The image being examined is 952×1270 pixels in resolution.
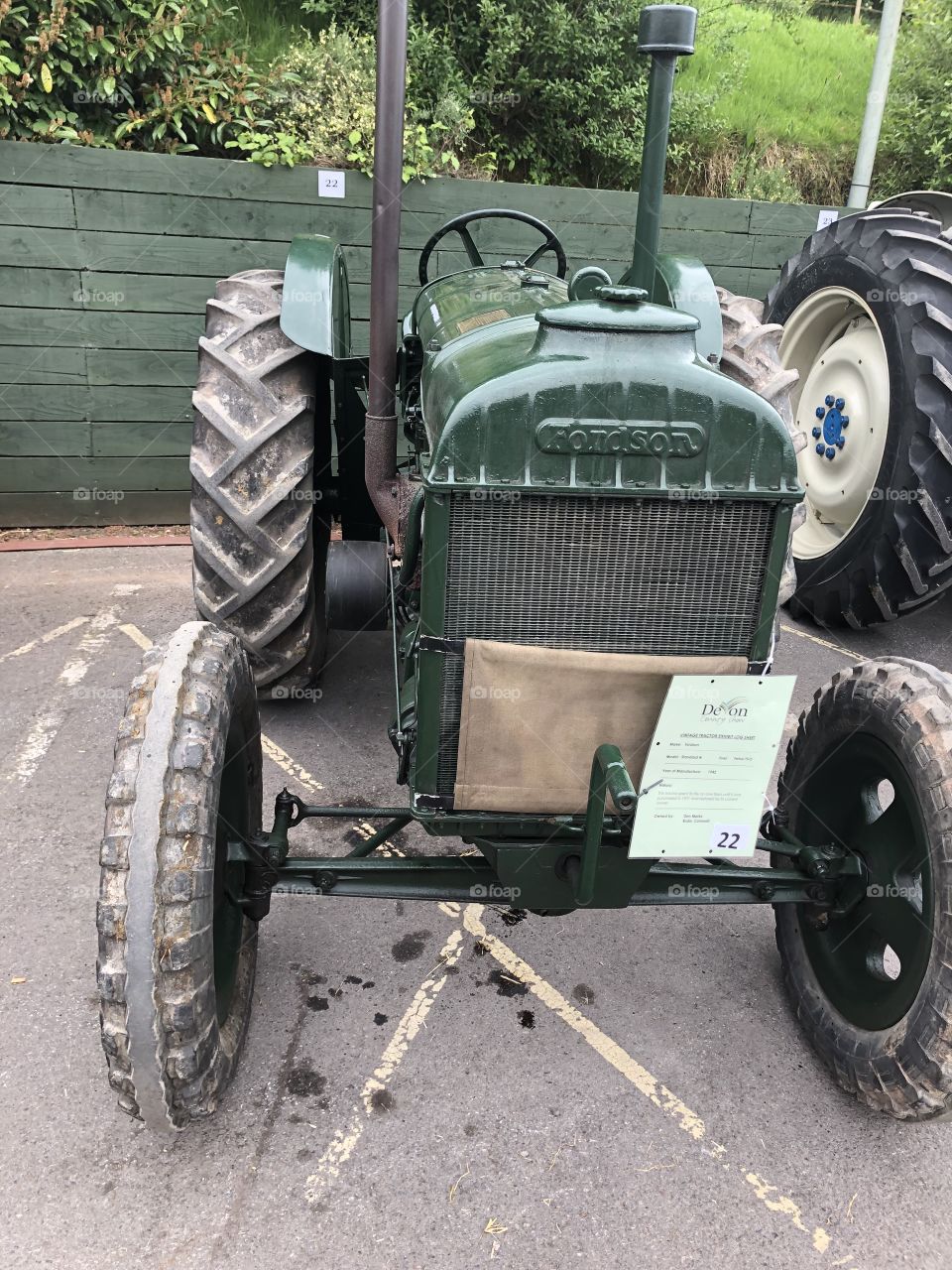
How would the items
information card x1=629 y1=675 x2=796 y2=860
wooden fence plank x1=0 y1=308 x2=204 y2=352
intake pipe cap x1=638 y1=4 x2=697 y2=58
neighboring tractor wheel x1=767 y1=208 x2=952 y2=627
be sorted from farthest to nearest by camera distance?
wooden fence plank x1=0 y1=308 x2=204 y2=352 → neighboring tractor wheel x1=767 y1=208 x2=952 y2=627 → intake pipe cap x1=638 y1=4 x2=697 y2=58 → information card x1=629 y1=675 x2=796 y2=860

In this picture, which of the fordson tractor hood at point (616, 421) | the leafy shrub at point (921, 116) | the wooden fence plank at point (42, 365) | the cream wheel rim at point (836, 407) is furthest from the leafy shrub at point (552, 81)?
the fordson tractor hood at point (616, 421)

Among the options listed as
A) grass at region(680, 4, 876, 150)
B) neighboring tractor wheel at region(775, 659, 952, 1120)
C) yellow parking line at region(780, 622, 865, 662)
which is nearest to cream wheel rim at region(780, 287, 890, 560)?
yellow parking line at region(780, 622, 865, 662)

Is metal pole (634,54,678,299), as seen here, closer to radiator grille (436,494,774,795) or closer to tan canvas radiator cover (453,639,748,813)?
radiator grille (436,494,774,795)

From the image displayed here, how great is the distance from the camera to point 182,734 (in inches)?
76.7

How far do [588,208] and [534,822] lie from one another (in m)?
5.09

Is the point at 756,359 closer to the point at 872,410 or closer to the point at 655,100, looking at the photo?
the point at 872,410

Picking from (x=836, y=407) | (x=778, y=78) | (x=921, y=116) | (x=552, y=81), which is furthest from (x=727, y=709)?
(x=778, y=78)

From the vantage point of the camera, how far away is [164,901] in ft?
6.00

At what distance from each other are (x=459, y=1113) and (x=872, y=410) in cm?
384

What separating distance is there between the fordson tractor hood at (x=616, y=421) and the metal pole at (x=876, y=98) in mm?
6498

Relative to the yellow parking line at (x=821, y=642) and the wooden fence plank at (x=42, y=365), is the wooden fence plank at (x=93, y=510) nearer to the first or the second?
the wooden fence plank at (x=42, y=365)

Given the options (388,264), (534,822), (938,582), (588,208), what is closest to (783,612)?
(938,582)

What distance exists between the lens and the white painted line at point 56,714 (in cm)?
346

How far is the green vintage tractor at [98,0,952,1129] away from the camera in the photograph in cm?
183
